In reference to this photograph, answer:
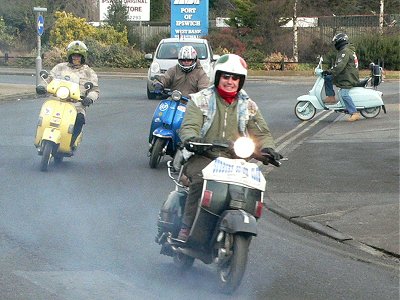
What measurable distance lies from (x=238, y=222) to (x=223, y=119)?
1005mm

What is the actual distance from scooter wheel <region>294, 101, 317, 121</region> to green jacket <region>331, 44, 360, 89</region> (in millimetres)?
915

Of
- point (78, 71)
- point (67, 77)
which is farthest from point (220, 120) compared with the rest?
point (78, 71)

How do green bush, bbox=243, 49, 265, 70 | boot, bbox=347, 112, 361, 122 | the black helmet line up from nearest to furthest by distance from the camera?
the black helmet
boot, bbox=347, 112, 361, 122
green bush, bbox=243, 49, 265, 70

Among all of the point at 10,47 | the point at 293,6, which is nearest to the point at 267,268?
the point at 293,6

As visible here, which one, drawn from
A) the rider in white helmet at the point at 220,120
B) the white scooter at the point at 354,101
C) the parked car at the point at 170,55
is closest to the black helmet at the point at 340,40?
the white scooter at the point at 354,101

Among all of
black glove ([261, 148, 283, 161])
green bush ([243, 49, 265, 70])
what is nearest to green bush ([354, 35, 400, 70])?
green bush ([243, 49, 265, 70])

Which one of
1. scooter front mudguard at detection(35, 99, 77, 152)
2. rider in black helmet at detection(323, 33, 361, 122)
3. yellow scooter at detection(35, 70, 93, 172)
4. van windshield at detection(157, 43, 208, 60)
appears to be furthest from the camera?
van windshield at detection(157, 43, 208, 60)

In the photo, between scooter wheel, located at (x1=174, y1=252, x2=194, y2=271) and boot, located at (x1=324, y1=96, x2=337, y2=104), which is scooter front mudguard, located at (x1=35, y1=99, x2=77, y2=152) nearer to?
scooter wheel, located at (x1=174, y1=252, x2=194, y2=271)

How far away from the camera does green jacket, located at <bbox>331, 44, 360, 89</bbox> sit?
22.1 m

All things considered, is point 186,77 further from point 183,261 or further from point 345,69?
point 345,69

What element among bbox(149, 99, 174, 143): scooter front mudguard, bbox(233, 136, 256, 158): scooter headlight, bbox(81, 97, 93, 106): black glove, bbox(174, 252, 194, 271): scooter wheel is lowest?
bbox(174, 252, 194, 271): scooter wheel

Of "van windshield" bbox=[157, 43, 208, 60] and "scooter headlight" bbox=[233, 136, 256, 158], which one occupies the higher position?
"van windshield" bbox=[157, 43, 208, 60]

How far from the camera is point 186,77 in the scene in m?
14.5

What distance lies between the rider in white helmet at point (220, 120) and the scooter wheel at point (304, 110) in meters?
15.5
